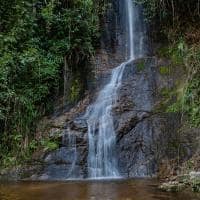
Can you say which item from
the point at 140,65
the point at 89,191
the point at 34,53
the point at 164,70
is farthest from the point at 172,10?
the point at 89,191

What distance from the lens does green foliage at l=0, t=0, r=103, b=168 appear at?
10977mm

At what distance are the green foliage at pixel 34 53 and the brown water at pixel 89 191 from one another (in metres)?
2.00

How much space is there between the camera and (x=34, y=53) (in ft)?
38.6

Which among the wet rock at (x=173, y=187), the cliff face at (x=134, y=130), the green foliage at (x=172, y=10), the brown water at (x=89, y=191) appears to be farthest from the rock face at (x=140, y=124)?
the green foliage at (x=172, y=10)

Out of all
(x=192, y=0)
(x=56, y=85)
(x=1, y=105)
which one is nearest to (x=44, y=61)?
(x=56, y=85)

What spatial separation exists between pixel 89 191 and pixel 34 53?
5339 mm

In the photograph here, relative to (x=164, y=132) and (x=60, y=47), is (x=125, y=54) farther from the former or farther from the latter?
(x=164, y=132)

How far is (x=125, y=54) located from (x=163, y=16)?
1.63 metres

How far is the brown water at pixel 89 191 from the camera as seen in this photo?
688cm

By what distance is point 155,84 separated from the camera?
11.2 metres

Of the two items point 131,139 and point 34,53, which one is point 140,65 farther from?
point 34,53

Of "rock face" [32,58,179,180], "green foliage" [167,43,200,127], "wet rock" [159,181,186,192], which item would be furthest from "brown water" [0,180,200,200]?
"green foliage" [167,43,200,127]

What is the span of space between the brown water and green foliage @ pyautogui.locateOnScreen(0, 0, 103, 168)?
200 cm

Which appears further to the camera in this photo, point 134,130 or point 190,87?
point 190,87
